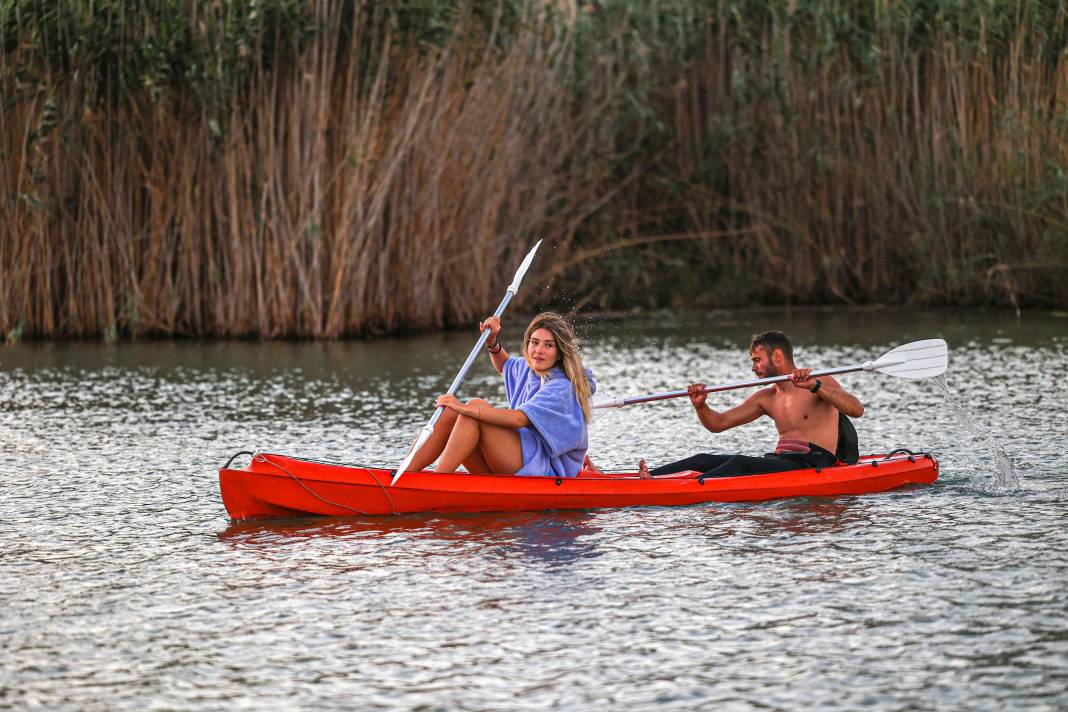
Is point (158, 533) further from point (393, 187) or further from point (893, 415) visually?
point (393, 187)

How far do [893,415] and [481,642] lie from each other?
4.90 meters

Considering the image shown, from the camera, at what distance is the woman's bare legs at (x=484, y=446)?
6172mm

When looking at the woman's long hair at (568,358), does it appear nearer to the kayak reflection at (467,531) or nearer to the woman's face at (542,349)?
the woman's face at (542,349)

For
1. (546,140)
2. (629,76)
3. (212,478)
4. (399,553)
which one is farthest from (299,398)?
(629,76)

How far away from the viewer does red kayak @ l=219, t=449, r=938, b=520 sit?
5.93m

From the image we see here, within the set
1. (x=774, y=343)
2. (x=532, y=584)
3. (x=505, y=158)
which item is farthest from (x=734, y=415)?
(x=505, y=158)

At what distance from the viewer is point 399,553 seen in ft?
17.7

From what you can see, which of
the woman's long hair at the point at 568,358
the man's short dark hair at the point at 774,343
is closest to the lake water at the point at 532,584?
the woman's long hair at the point at 568,358

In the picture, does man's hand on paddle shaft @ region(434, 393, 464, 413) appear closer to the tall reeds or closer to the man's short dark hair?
the man's short dark hair

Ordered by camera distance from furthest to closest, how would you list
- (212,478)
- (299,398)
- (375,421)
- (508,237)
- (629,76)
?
(629,76), (508,237), (299,398), (375,421), (212,478)

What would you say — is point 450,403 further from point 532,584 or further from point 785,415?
point 785,415

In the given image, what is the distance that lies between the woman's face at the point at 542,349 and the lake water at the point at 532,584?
641 millimetres

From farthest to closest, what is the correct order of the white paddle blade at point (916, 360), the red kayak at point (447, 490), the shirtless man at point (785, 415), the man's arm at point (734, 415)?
the white paddle blade at point (916, 360) → the man's arm at point (734, 415) → the shirtless man at point (785, 415) → the red kayak at point (447, 490)

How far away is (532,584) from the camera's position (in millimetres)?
4867
